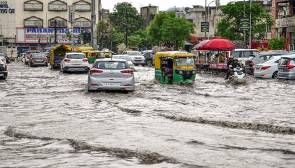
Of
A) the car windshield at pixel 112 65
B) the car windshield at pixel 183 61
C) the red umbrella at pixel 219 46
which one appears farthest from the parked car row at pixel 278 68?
the car windshield at pixel 112 65

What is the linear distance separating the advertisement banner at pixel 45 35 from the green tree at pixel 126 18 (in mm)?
24406

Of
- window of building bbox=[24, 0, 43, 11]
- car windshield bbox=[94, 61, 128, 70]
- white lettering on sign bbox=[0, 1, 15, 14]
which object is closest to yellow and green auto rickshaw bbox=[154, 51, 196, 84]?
car windshield bbox=[94, 61, 128, 70]

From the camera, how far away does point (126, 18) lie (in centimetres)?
14675

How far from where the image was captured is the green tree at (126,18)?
148525mm

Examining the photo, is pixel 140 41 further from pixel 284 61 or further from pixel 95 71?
pixel 95 71

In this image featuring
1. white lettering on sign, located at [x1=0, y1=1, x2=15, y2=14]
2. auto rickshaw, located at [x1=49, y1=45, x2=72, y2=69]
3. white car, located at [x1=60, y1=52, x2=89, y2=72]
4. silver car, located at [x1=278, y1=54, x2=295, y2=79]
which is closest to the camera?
silver car, located at [x1=278, y1=54, x2=295, y2=79]

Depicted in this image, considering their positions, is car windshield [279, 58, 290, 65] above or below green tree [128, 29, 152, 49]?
below

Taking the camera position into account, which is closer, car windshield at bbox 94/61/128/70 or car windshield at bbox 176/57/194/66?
car windshield at bbox 94/61/128/70

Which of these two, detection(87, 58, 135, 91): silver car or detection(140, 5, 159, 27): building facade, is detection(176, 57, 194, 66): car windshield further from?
detection(140, 5, 159, 27): building facade

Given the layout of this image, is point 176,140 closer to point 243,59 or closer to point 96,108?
point 96,108

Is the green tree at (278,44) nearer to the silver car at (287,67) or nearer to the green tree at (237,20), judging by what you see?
the green tree at (237,20)

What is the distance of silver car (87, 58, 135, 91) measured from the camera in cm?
2720

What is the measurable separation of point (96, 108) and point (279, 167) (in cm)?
1126

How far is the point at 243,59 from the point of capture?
48.5 m
